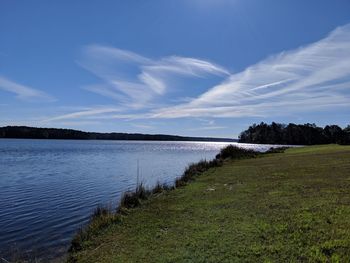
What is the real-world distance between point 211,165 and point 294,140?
→ 14449 centimetres

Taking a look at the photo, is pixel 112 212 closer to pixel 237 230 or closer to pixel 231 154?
pixel 237 230

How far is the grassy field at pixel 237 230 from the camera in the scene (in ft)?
23.0

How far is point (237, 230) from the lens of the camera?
28.6 feet

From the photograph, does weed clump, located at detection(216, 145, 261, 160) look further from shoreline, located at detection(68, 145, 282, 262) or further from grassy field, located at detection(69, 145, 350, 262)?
grassy field, located at detection(69, 145, 350, 262)

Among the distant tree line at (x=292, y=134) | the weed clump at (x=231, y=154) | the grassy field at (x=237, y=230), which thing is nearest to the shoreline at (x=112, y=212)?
the grassy field at (x=237, y=230)

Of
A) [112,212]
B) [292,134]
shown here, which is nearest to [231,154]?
[112,212]

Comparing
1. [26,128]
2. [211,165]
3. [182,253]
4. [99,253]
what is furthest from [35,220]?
[26,128]

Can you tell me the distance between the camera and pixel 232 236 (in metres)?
8.23

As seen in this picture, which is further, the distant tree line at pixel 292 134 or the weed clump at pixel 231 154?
the distant tree line at pixel 292 134

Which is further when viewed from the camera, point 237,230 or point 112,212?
point 112,212

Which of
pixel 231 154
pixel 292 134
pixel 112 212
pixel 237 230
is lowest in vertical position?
pixel 112 212

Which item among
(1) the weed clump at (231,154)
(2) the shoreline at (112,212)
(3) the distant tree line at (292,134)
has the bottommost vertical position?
(2) the shoreline at (112,212)

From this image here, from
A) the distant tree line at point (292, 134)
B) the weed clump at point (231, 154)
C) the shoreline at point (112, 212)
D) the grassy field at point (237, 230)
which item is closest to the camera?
the grassy field at point (237, 230)

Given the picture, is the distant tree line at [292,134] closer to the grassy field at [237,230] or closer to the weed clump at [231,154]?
the weed clump at [231,154]
